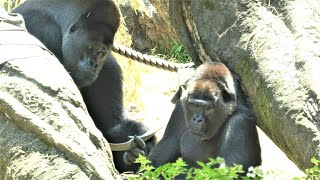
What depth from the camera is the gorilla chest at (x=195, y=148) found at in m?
3.62

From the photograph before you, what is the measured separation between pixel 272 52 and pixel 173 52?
5631 millimetres

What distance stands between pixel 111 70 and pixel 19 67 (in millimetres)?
1895

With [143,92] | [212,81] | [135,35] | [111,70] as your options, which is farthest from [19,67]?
[135,35]

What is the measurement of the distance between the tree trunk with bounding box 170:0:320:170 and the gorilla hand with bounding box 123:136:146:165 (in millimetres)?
615

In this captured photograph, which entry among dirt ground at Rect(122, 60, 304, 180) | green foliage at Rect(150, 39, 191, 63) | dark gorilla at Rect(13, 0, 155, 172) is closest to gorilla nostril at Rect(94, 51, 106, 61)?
dark gorilla at Rect(13, 0, 155, 172)

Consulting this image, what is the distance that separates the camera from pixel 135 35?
9.16m

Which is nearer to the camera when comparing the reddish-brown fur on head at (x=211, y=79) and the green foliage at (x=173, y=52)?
the reddish-brown fur on head at (x=211, y=79)

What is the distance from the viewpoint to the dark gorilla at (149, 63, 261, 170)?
11.3ft

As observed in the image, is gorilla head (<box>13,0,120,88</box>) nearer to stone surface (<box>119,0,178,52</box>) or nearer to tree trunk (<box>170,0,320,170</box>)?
tree trunk (<box>170,0,320,170</box>)

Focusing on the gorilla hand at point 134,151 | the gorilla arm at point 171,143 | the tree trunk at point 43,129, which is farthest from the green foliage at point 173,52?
the tree trunk at point 43,129

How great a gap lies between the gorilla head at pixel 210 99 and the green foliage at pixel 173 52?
5.09m

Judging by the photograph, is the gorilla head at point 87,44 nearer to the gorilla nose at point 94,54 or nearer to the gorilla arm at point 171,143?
the gorilla nose at point 94,54

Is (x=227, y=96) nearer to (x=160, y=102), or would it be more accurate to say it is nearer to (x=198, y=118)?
(x=198, y=118)

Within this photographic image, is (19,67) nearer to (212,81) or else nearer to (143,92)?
(212,81)
